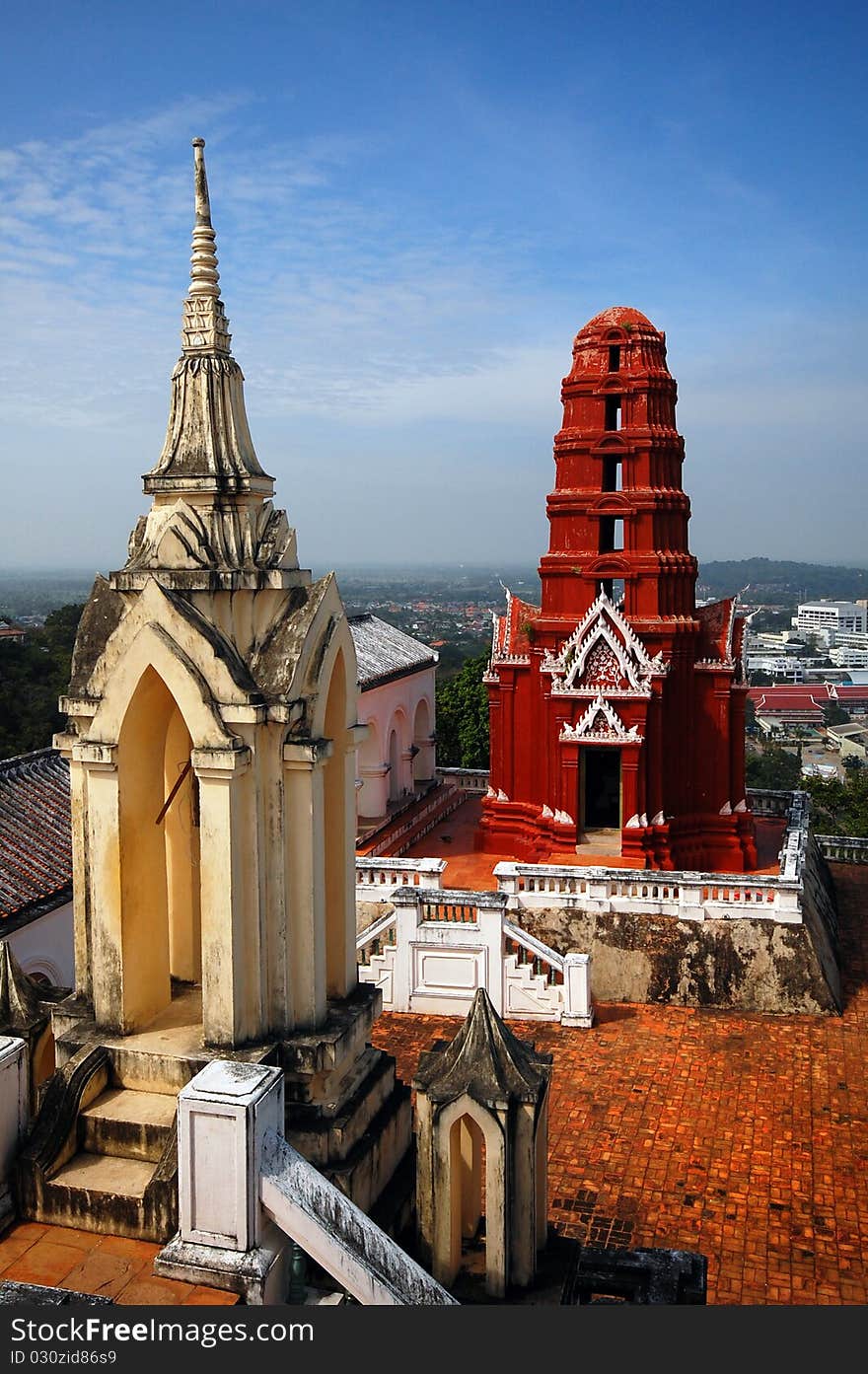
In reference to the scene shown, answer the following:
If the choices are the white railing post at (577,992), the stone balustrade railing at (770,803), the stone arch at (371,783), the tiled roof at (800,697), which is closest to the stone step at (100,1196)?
the white railing post at (577,992)

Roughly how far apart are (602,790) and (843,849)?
281 inches

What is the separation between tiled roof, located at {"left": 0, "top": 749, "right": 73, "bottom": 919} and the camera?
1488 centimetres

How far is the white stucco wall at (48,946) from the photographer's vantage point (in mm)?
14391

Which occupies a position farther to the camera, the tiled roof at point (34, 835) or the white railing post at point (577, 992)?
the white railing post at point (577, 992)

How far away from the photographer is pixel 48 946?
15.0m

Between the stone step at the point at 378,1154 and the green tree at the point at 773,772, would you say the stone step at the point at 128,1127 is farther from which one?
the green tree at the point at 773,772

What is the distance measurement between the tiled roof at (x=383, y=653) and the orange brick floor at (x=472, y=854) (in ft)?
11.5

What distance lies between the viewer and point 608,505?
64.8ft

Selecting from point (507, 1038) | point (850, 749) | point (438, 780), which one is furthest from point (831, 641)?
point (507, 1038)

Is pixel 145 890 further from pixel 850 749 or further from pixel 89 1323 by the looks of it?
pixel 850 749

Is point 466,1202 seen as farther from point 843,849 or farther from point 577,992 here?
point 843,849

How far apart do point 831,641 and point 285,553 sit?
199119 millimetres

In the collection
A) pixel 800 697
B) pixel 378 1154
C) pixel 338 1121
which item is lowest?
pixel 800 697

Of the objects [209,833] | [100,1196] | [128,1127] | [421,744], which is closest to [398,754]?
[421,744]
